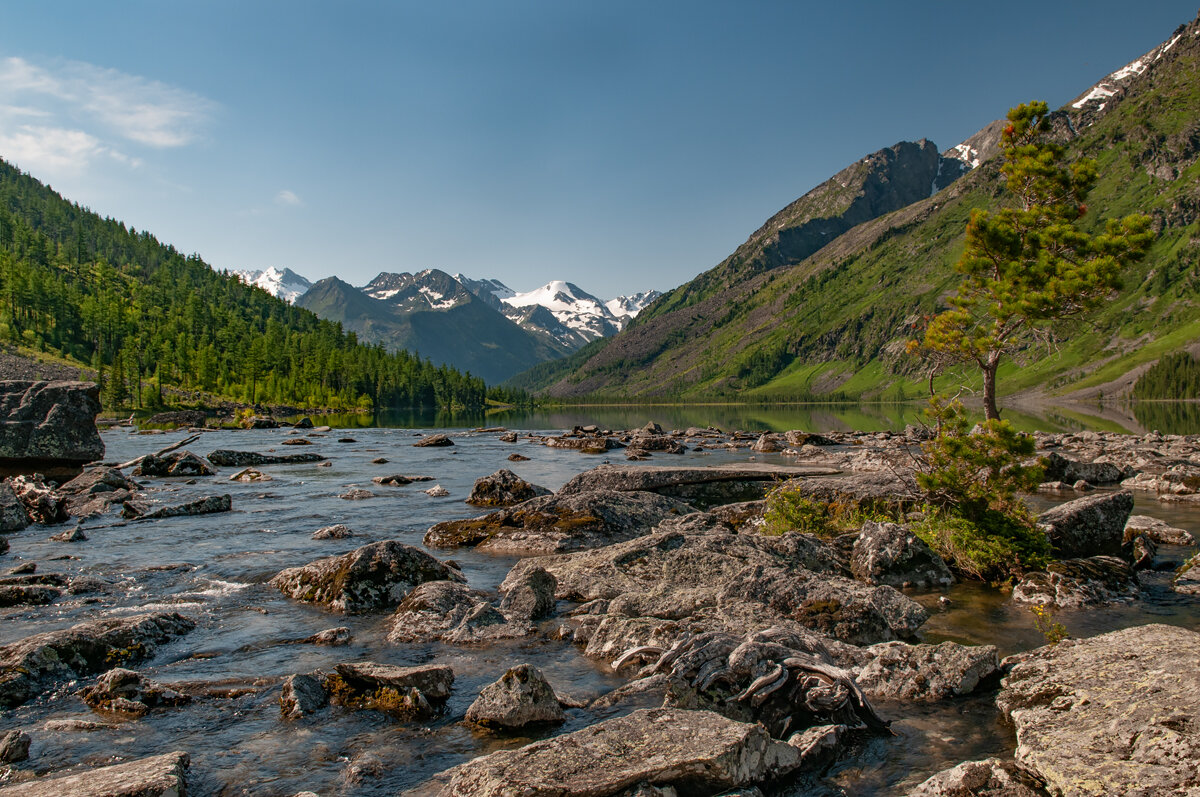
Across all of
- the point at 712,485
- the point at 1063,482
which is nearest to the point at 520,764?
the point at 712,485

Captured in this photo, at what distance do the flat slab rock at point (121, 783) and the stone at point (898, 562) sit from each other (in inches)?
596

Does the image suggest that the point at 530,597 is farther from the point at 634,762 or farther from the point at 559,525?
the point at 634,762

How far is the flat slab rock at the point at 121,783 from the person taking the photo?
6.24 meters

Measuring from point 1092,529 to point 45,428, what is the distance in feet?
149

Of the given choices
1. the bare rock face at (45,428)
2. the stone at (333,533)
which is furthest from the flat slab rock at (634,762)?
the bare rock face at (45,428)

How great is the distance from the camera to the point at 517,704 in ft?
29.2

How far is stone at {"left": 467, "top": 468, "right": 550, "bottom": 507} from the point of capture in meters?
29.0

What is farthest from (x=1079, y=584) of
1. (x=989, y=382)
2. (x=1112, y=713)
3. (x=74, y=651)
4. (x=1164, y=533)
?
(x=74, y=651)

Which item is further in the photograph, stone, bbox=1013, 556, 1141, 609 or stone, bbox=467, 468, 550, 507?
stone, bbox=467, 468, 550, 507

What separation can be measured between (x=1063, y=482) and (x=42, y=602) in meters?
42.2

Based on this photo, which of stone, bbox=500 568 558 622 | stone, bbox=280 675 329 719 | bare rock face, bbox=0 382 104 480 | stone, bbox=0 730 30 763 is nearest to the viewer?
stone, bbox=0 730 30 763

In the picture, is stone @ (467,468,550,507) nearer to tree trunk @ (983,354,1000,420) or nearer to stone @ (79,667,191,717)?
stone @ (79,667,191,717)

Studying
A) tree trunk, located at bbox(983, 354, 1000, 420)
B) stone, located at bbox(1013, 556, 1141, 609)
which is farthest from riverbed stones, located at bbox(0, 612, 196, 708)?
tree trunk, located at bbox(983, 354, 1000, 420)

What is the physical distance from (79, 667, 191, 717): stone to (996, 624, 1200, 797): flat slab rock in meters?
11.8
